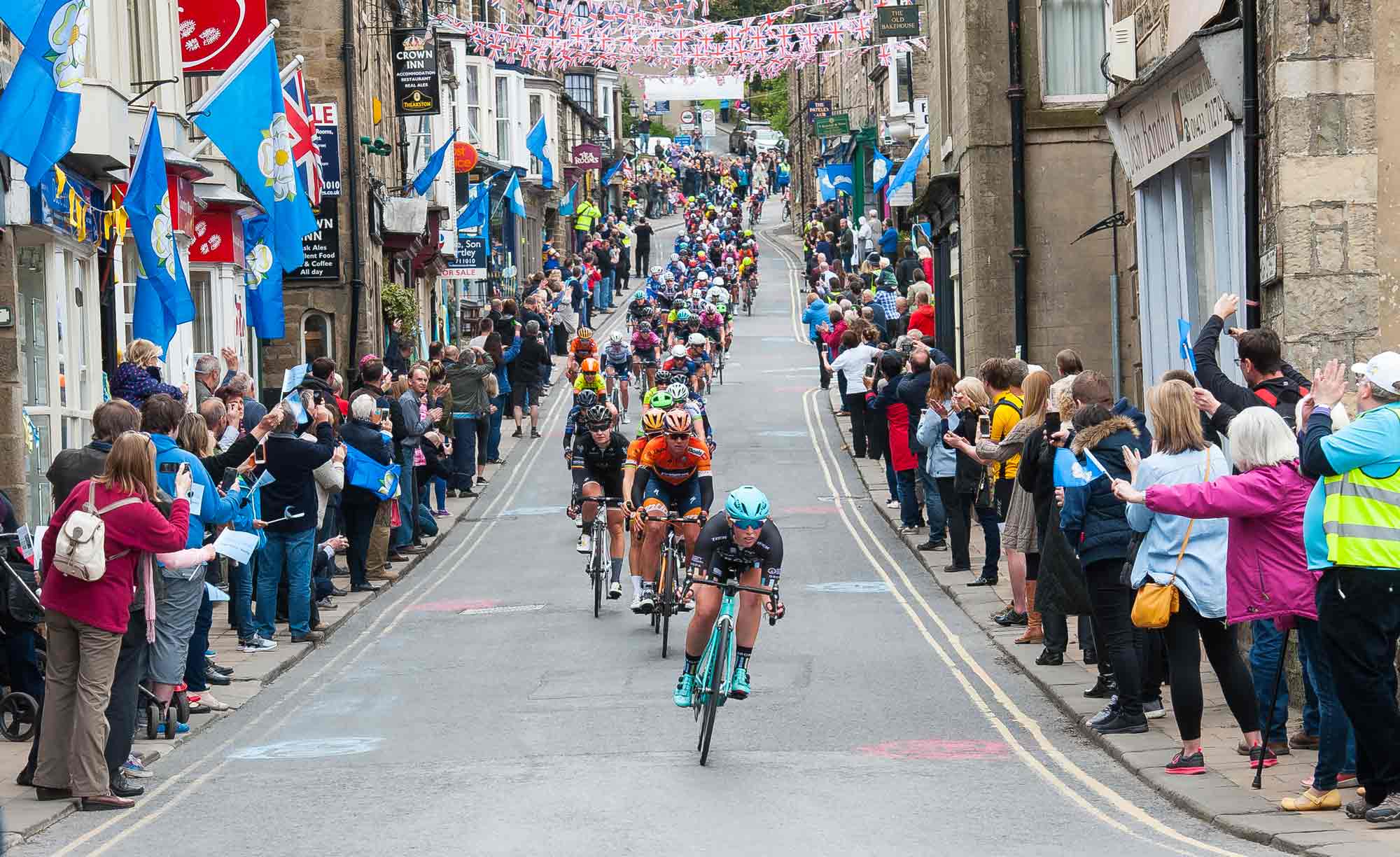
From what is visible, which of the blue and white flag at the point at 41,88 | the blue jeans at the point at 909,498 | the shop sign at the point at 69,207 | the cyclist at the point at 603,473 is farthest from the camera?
the blue jeans at the point at 909,498

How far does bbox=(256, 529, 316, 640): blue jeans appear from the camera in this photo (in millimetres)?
16391

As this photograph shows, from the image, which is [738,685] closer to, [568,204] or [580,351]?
[580,351]

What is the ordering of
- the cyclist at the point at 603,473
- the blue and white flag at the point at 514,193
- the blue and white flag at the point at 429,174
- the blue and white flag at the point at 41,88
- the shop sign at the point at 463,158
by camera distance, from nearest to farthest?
the blue and white flag at the point at 41,88, the cyclist at the point at 603,473, the blue and white flag at the point at 429,174, the shop sign at the point at 463,158, the blue and white flag at the point at 514,193

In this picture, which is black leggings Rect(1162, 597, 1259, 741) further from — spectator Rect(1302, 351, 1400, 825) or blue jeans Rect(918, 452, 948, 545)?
blue jeans Rect(918, 452, 948, 545)

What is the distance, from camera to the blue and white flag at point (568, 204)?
2667 inches

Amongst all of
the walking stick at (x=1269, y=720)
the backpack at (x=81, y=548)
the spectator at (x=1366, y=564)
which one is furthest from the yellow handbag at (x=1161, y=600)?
the backpack at (x=81, y=548)

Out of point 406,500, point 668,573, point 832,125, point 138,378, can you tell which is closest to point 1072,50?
point 406,500

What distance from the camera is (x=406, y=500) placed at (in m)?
22.6

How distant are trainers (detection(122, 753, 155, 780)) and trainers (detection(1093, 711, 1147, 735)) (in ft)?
18.7

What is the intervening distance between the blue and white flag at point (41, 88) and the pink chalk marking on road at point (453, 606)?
21.6ft

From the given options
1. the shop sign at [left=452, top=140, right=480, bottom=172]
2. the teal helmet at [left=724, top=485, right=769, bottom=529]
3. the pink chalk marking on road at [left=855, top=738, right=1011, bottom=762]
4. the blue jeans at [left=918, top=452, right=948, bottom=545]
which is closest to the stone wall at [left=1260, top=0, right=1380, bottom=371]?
the pink chalk marking on road at [left=855, top=738, right=1011, bottom=762]

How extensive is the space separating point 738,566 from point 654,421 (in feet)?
13.1

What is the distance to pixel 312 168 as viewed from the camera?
79.6 ft

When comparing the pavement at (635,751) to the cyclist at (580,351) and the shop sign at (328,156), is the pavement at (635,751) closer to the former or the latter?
the cyclist at (580,351)
